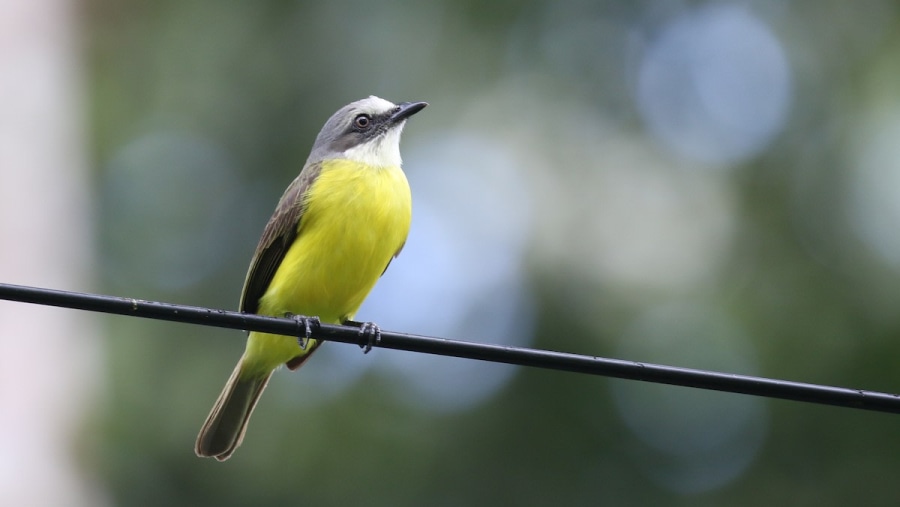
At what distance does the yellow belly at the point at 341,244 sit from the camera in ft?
18.9

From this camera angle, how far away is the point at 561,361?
3459 millimetres

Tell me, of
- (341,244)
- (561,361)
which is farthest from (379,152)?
(561,361)

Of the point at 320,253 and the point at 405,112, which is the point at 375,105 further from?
the point at 320,253

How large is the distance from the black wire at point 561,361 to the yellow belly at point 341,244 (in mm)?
2104

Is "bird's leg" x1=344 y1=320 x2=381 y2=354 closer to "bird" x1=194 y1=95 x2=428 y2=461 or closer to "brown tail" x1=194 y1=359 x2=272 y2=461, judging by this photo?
"bird" x1=194 y1=95 x2=428 y2=461

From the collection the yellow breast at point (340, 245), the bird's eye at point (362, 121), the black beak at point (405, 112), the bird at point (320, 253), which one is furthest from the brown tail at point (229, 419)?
the black beak at point (405, 112)

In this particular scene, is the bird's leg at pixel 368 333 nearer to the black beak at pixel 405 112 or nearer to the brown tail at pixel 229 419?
the brown tail at pixel 229 419

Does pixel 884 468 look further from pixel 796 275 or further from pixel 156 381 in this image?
pixel 156 381

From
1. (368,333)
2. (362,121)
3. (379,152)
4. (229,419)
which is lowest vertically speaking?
(229,419)

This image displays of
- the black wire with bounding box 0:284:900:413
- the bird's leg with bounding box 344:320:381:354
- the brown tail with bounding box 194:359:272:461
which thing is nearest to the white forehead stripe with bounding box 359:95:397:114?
the bird's leg with bounding box 344:320:381:354

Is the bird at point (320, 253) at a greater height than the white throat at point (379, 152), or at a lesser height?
lesser

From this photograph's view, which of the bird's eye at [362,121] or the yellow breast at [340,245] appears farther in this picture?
the bird's eye at [362,121]

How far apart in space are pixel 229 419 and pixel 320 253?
1255 mm

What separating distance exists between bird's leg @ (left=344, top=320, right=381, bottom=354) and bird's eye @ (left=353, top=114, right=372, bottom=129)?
1.30 metres
